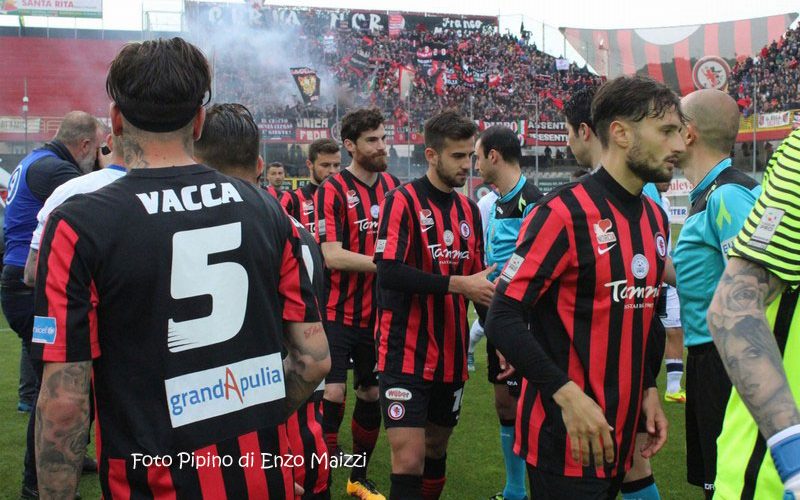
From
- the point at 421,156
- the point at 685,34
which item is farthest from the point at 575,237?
the point at 685,34

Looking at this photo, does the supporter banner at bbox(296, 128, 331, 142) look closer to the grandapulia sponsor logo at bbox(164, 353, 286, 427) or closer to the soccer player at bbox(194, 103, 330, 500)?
the soccer player at bbox(194, 103, 330, 500)

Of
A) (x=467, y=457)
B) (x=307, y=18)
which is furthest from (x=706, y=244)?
(x=307, y=18)

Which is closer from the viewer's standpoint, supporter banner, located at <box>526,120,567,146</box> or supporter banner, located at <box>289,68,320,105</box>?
supporter banner, located at <box>526,120,567,146</box>

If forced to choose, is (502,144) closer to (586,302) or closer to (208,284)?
(586,302)

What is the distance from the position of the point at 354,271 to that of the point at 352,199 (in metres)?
0.55

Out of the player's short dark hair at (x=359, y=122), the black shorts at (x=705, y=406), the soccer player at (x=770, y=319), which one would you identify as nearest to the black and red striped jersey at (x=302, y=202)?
the player's short dark hair at (x=359, y=122)

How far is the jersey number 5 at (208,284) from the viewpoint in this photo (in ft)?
6.06

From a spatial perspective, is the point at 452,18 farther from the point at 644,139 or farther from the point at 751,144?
the point at 644,139

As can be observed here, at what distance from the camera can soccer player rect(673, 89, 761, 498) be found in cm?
319

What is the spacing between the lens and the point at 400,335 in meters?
4.18

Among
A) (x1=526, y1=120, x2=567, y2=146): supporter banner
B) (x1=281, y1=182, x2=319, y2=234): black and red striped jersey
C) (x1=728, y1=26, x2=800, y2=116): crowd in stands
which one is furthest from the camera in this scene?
(x1=728, y1=26, x2=800, y2=116): crowd in stands

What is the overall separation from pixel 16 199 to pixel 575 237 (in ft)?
13.7

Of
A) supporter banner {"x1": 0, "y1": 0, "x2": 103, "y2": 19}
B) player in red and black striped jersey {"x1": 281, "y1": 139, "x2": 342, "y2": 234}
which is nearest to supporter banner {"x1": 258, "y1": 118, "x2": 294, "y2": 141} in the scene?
supporter banner {"x1": 0, "y1": 0, "x2": 103, "y2": 19}

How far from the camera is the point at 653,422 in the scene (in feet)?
9.33
